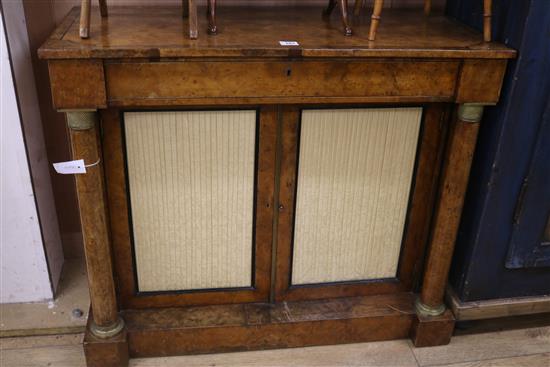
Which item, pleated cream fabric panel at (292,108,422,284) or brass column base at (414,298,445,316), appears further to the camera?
brass column base at (414,298,445,316)

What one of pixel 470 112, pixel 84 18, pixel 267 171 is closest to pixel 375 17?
pixel 470 112

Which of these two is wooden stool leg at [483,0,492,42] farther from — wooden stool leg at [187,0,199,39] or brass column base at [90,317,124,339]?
brass column base at [90,317,124,339]

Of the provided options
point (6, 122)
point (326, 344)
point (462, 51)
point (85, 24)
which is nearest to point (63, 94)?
point (85, 24)

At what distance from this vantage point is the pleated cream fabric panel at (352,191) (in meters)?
1.79

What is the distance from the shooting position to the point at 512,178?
1.81 meters

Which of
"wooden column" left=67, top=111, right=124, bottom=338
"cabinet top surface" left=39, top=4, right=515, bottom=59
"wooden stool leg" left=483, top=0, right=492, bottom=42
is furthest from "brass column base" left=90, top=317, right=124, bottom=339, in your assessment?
"wooden stool leg" left=483, top=0, right=492, bottom=42

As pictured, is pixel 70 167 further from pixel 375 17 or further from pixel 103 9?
pixel 375 17

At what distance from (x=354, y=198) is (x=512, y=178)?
1.63 ft

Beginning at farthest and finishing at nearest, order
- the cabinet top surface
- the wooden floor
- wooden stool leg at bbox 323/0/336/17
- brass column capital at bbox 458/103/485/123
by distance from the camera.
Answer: the wooden floor < wooden stool leg at bbox 323/0/336/17 < brass column capital at bbox 458/103/485/123 < the cabinet top surface

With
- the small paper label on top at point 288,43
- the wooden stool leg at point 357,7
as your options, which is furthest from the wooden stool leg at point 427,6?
the small paper label on top at point 288,43

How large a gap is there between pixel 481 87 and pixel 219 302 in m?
1.10

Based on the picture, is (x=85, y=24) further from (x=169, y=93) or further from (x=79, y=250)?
(x=79, y=250)

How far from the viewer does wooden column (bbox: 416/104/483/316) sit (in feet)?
5.71

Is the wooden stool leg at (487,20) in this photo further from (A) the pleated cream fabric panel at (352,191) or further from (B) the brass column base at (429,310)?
(B) the brass column base at (429,310)
